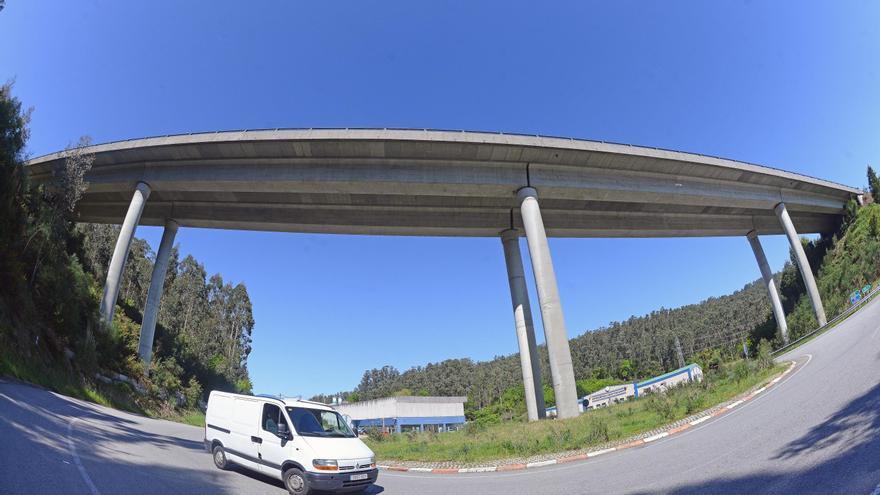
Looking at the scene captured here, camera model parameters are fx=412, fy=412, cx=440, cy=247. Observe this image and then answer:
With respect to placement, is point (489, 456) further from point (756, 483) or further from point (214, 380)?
point (214, 380)

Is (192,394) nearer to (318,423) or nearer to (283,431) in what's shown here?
(318,423)

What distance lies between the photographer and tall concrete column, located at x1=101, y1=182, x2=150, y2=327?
79.8 feet

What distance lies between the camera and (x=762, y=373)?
1544 centimetres

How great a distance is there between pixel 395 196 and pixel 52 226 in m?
18.4

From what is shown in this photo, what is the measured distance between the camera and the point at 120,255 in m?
25.3

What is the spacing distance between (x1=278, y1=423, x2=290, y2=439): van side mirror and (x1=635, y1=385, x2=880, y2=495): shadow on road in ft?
21.4

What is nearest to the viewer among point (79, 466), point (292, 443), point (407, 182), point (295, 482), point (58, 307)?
point (79, 466)

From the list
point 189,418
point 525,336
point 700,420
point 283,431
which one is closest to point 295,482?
point 283,431

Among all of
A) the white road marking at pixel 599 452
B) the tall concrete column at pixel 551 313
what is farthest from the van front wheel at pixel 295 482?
the tall concrete column at pixel 551 313

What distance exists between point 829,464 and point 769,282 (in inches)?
1697

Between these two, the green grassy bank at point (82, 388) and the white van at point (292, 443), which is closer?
the white van at point (292, 443)

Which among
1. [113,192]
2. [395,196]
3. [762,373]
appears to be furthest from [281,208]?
[762,373]

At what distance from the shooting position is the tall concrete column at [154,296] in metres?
27.3

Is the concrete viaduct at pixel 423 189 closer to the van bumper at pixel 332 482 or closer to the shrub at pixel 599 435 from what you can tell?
the shrub at pixel 599 435
